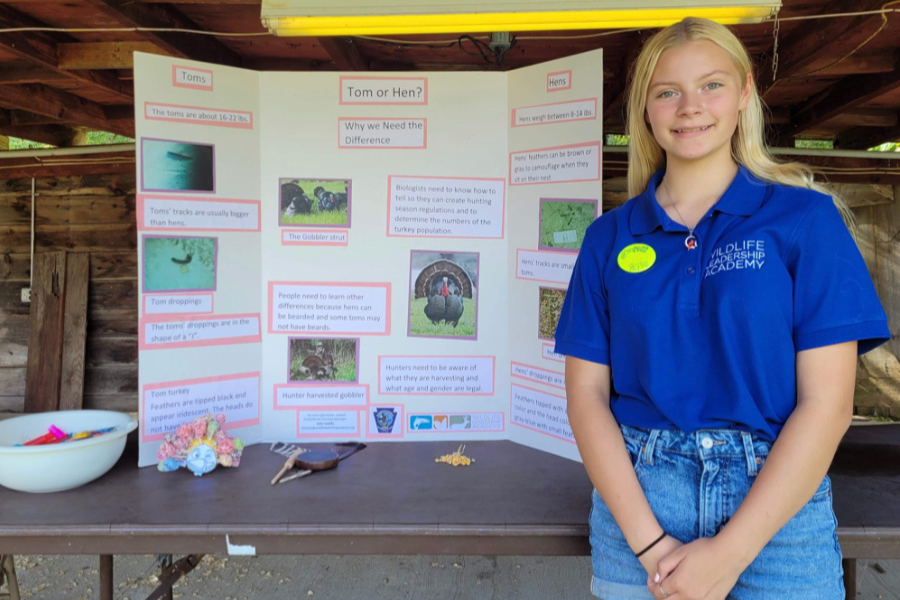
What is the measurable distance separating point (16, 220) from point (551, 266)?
4.94m

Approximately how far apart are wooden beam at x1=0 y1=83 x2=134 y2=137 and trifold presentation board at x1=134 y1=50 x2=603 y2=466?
2.11m

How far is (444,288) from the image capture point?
2422 millimetres

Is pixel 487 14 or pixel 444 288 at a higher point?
pixel 487 14

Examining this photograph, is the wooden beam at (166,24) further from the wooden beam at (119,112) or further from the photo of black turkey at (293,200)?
the wooden beam at (119,112)

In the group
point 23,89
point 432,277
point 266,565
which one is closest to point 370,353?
point 432,277

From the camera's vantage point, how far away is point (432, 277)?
2.43m

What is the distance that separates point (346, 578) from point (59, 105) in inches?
130

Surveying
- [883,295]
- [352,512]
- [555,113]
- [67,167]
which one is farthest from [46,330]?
[883,295]

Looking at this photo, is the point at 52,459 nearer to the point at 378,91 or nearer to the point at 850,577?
the point at 378,91

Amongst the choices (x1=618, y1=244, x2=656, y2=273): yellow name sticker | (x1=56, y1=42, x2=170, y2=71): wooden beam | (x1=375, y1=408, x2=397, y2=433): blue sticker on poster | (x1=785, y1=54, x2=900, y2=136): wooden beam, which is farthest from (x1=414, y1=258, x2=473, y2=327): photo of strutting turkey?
(x1=785, y1=54, x2=900, y2=136): wooden beam

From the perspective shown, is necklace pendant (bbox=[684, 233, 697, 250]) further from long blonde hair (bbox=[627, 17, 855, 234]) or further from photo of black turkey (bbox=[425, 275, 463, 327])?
photo of black turkey (bbox=[425, 275, 463, 327])

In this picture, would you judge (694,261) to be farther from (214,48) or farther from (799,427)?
(214,48)

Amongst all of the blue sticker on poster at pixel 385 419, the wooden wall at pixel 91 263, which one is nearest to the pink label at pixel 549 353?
the blue sticker on poster at pixel 385 419

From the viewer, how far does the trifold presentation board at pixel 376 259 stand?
2361 mm
